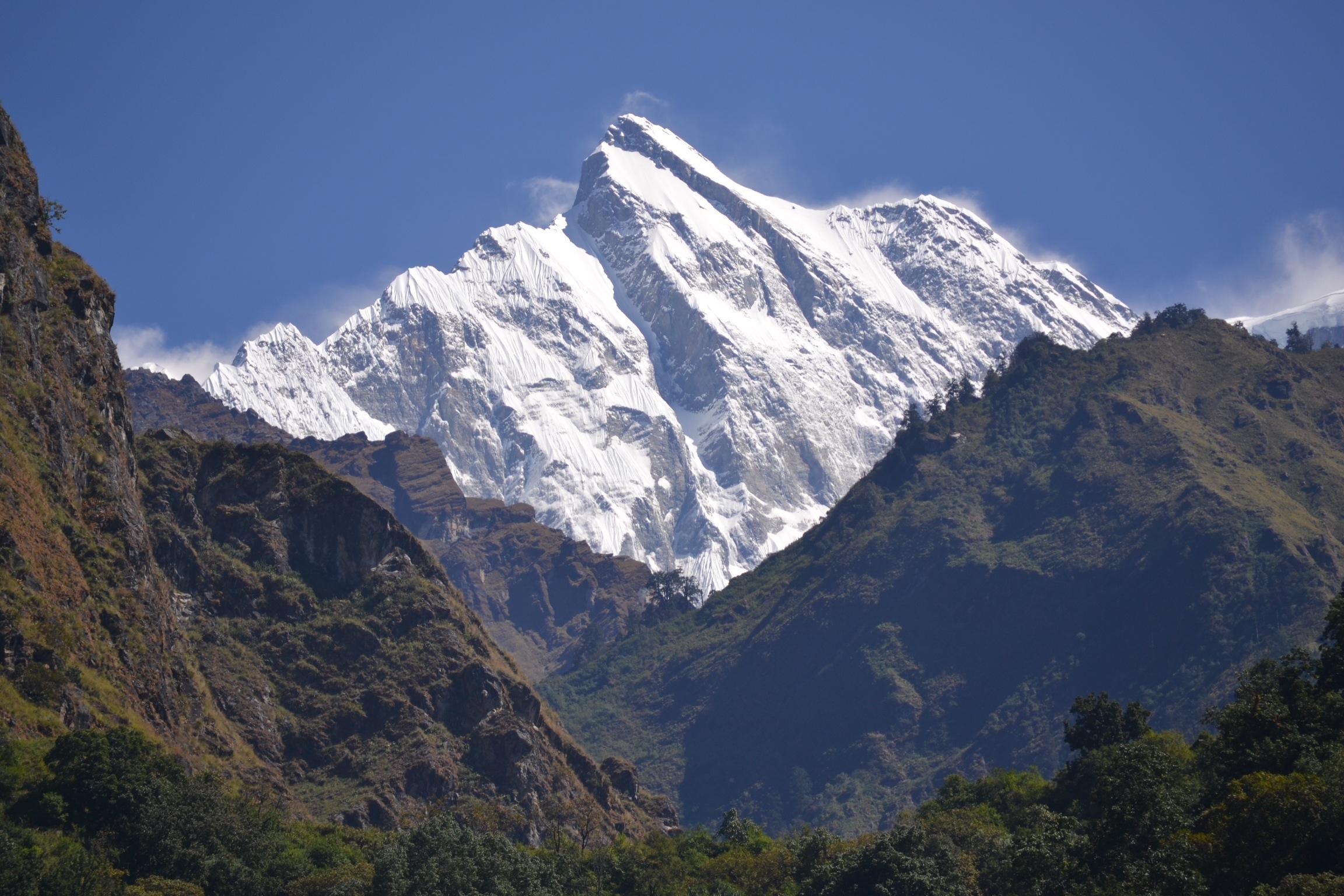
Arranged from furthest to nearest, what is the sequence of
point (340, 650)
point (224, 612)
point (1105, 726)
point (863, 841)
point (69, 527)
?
point (340, 650), point (224, 612), point (1105, 726), point (69, 527), point (863, 841)

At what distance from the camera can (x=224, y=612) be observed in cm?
13775

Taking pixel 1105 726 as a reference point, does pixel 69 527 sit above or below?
above

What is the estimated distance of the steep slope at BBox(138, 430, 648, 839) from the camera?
423ft

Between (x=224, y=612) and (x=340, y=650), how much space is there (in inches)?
487

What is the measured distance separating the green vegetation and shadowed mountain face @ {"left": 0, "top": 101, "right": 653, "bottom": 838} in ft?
29.3

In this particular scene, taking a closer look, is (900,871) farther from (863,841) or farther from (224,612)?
(224,612)

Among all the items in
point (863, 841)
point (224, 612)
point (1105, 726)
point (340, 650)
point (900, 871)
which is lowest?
point (900, 871)

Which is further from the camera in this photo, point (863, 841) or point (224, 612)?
point (224, 612)

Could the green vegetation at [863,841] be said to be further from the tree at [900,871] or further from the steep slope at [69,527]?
the steep slope at [69,527]

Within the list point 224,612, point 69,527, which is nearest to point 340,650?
point 224,612

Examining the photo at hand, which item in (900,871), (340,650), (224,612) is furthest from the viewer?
(340,650)

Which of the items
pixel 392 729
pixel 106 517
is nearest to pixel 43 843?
pixel 106 517

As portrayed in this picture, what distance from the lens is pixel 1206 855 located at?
62.2 m

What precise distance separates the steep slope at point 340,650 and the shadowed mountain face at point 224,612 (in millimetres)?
234
